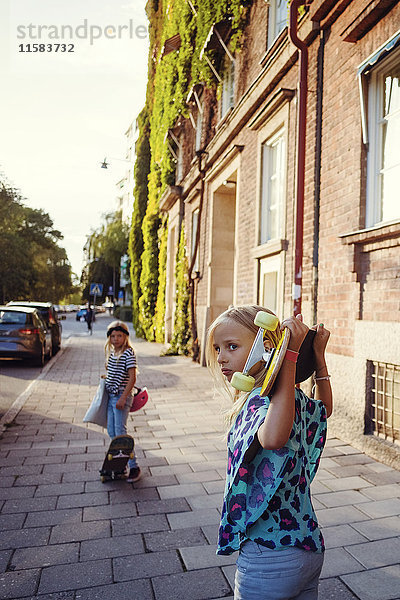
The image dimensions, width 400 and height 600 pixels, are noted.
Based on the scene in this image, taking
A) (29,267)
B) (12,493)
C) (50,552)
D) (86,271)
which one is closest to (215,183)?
(12,493)

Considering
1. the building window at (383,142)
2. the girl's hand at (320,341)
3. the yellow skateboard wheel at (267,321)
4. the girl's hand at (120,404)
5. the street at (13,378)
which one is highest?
the building window at (383,142)

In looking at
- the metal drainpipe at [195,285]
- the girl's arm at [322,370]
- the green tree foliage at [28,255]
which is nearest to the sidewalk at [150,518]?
the girl's arm at [322,370]

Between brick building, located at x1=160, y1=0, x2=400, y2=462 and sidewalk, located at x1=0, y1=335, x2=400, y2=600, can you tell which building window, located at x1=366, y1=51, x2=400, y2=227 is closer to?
brick building, located at x1=160, y1=0, x2=400, y2=462

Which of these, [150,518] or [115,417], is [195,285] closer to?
[115,417]

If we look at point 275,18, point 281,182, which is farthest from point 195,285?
point 275,18

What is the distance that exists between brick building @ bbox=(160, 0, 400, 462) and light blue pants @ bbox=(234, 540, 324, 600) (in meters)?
3.58

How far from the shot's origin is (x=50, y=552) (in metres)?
3.13

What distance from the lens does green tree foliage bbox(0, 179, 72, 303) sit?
84.2 ft

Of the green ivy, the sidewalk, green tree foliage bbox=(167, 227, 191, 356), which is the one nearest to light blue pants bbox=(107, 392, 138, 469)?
the sidewalk

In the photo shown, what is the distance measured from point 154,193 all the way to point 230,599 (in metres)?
20.0

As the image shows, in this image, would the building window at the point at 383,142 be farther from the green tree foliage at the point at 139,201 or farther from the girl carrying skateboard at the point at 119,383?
the green tree foliage at the point at 139,201

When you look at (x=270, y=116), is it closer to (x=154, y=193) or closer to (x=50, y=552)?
(x=50, y=552)

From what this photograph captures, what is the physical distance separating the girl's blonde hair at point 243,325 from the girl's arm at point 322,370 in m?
0.18

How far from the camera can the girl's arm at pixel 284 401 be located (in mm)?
1435
